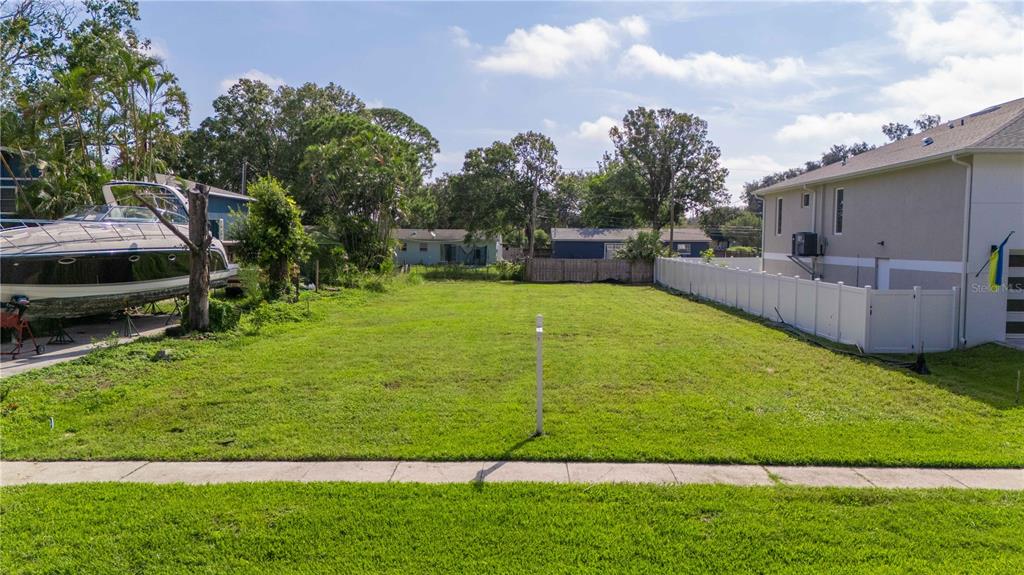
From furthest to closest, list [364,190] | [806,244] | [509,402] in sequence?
[364,190], [806,244], [509,402]

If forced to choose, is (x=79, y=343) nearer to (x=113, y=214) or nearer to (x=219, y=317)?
(x=219, y=317)

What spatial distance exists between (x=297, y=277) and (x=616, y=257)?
19878 millimetres

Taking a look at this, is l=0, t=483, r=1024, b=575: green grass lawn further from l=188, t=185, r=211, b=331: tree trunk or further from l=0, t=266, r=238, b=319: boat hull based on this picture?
l=188, t=185, r=211, b=331: tree trunk

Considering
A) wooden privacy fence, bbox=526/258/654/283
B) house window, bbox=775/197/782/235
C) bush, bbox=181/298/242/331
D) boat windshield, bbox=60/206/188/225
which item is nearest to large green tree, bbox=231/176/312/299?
boat windshield, bbox=60/206/188/225

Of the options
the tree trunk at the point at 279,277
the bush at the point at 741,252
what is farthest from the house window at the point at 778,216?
the bush at the point at 741,252

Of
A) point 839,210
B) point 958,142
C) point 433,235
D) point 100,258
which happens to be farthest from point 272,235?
point 433,235

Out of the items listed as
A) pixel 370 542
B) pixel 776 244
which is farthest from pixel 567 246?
pixel 370 542

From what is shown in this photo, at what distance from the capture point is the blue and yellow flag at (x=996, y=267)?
38.3ft

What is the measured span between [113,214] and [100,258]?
2421mm

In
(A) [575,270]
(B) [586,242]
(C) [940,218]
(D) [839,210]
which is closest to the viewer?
(C) [940,218]

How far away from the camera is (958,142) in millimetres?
13188

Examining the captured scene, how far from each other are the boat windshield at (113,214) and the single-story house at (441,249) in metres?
36.6

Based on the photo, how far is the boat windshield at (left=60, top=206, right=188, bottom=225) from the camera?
13305 mm

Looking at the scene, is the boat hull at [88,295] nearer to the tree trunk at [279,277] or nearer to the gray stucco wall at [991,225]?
the tree trunk at [279,277]
